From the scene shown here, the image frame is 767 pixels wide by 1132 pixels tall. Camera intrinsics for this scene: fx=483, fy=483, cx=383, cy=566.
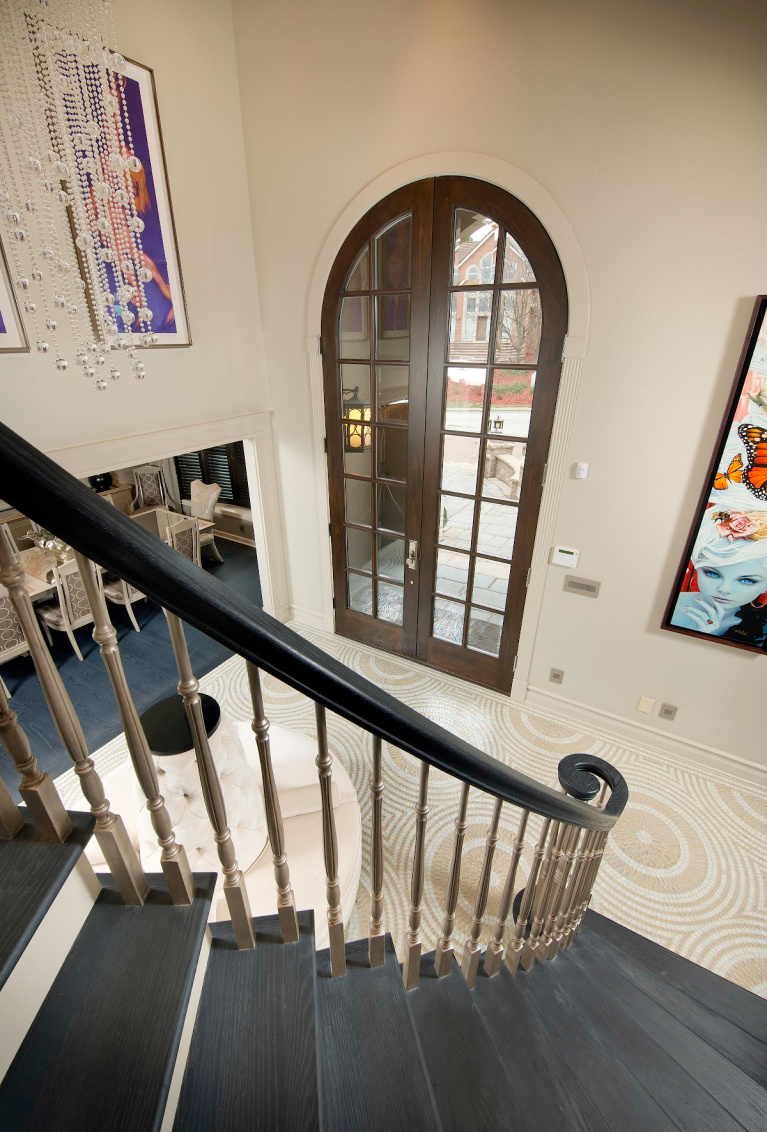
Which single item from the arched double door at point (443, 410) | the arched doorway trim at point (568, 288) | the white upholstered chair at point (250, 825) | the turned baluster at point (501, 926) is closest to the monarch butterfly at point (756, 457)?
the arched doorway trim at point (568, 288)

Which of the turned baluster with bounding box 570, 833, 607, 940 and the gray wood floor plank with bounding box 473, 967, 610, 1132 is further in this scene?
the turned baluster with bounding box 570, 833, 607, 940

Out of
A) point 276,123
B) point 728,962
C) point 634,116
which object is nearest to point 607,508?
point 634,116

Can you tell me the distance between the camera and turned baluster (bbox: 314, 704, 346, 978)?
0.84 meters

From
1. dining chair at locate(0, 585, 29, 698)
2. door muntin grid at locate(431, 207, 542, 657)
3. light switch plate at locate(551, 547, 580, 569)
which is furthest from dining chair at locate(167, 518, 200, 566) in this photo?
light switch plate at locate(551, 547, 580, 569)

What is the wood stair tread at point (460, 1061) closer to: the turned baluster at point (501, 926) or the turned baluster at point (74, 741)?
the turned baluster at point (501, 926)

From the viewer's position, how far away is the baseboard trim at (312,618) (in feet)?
14.6

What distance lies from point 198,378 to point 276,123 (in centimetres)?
169

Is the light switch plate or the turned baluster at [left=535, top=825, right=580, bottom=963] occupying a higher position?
the light switch plate

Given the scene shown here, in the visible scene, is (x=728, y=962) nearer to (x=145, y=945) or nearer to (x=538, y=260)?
(x=145, y=945)

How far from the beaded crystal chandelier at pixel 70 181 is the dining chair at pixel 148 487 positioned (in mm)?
3812

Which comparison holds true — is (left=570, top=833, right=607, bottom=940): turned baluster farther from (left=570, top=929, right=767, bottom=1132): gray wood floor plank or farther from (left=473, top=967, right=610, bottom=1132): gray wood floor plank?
(left=473, top=967, right=610, bottom=1132): gray wood floor plank

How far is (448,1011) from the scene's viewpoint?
46.9 inches

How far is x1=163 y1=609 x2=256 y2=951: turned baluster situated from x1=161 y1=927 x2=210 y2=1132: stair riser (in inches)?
2.6

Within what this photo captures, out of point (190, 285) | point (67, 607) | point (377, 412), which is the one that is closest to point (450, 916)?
point (377, 412)
